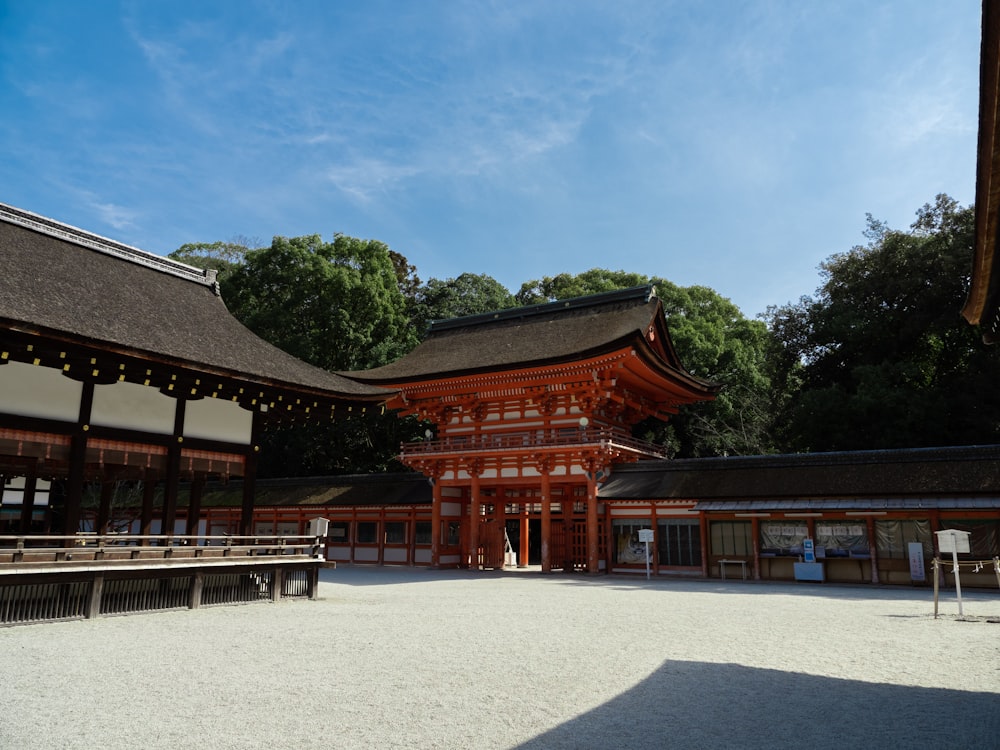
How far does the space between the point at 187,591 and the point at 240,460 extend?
10.1 feet

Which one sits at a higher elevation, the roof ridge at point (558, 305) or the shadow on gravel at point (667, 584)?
the roof ridge at point (558, 305)

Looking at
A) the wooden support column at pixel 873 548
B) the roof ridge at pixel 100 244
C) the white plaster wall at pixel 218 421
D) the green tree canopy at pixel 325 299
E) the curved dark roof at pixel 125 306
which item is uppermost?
the green tree canopy at pixel 325 299

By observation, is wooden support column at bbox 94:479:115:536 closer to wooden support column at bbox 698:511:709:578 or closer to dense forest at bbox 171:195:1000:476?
wooden support column at bbox 698:511:709:578

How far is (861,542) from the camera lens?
1922 cm

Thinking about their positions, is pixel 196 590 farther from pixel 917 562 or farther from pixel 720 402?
pixel 720 402

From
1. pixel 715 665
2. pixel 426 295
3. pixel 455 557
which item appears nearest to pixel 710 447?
pixel 455 557

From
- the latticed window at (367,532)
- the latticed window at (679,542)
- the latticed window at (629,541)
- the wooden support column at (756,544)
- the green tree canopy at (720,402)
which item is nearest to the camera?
the wooden support column at (756,544)

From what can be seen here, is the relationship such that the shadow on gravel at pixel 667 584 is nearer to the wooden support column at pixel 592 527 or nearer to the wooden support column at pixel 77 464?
the wooden support column at pixel 592 527

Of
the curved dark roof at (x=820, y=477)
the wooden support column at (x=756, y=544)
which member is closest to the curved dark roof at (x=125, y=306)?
the curved dark roof at (x=820, y=477)

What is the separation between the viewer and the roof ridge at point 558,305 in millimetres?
27531

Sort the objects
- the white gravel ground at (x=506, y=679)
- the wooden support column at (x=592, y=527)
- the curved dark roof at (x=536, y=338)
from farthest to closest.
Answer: the curved dark roof at (x=536, y=338) < the wooden support column at (x=592, y=527) < the white gravel ground at (x=506, y=679)

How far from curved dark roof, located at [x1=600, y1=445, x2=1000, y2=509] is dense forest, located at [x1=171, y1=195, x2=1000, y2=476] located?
7574 mm

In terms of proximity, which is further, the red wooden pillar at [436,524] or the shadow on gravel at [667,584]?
the red wooden pillar at [436,524]

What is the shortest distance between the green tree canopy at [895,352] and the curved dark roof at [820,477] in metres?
7.56
